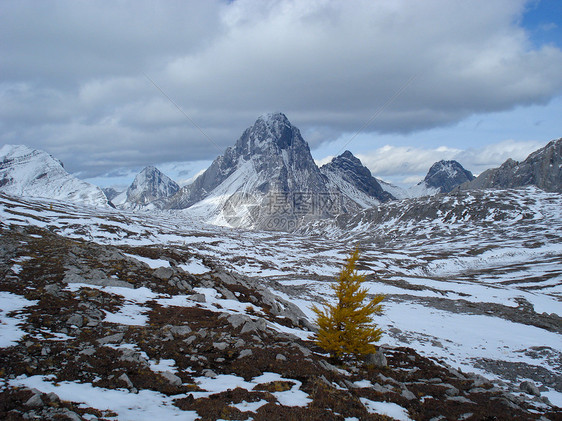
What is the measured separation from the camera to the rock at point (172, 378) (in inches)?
450

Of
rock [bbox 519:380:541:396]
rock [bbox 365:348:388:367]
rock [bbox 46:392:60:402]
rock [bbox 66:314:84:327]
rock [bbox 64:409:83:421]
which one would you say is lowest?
rock [bbox 519:380:541:396]

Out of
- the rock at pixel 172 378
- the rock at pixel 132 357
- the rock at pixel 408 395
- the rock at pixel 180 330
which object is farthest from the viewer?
the rock at pixel 180 330

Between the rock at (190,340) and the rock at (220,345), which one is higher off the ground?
the rock at (190,340)

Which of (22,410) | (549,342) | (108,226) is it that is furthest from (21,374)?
(108,226)

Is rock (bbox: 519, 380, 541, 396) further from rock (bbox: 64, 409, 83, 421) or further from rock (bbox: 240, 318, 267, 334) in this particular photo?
rock (bbox: 64, 409, 83, 421)

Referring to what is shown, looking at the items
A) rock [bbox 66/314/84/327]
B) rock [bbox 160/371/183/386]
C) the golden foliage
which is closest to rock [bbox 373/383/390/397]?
the golden foliage

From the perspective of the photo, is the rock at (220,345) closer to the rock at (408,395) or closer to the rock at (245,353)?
the rock at (245,353)

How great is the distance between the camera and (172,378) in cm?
1159

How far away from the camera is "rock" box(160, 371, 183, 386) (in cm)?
1144

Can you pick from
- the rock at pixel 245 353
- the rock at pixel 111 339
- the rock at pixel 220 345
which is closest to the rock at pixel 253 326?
the rock at pixel 220 345

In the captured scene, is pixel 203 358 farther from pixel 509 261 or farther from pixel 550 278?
pixel 509 261

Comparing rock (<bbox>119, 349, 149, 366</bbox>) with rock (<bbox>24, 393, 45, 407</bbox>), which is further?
rock (<bbox>119, 349, 149, 366</bbox>)

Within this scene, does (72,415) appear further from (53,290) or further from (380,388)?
(53,290)

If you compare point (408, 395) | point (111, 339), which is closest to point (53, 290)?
point (111, 339)
